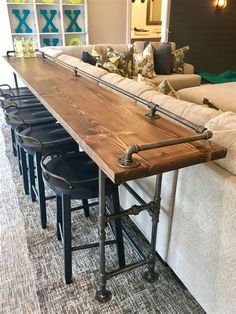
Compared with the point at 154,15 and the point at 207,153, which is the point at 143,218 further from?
the point at 154,15

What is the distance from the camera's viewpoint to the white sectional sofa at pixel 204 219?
1.11m

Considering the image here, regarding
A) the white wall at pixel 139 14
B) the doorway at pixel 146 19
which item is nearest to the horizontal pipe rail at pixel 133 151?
the doorway at pixel 146 19

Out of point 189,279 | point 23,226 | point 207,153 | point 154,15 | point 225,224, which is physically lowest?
point 23,226

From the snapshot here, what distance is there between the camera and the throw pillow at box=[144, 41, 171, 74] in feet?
14.9

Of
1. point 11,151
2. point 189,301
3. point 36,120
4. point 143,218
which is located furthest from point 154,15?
point 189,301

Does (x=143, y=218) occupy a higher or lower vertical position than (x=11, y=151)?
higher

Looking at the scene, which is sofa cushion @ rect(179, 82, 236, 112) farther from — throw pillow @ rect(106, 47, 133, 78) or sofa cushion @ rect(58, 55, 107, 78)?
sofa cushion @ rect(58, 55, 107, 78)

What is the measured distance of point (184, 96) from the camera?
339cm

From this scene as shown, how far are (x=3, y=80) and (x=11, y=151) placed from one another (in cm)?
264

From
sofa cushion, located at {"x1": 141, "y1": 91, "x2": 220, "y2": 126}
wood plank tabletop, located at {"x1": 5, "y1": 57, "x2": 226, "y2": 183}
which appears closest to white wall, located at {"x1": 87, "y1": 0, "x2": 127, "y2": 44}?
wood plank tabletop, located at {"x1": 5, "y1": 57, "x2": 226, "y2": 183}

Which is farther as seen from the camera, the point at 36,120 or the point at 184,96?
the point at 184,96

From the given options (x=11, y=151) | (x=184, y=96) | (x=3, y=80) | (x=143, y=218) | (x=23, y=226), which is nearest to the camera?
(x=143, y=218)

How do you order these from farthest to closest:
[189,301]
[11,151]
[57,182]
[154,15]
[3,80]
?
[154,15], [3,80], [11,151], [189,301], [57,182]

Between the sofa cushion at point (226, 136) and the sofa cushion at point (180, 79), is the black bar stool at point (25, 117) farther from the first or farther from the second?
the sofa cushion at point (180, 79)
